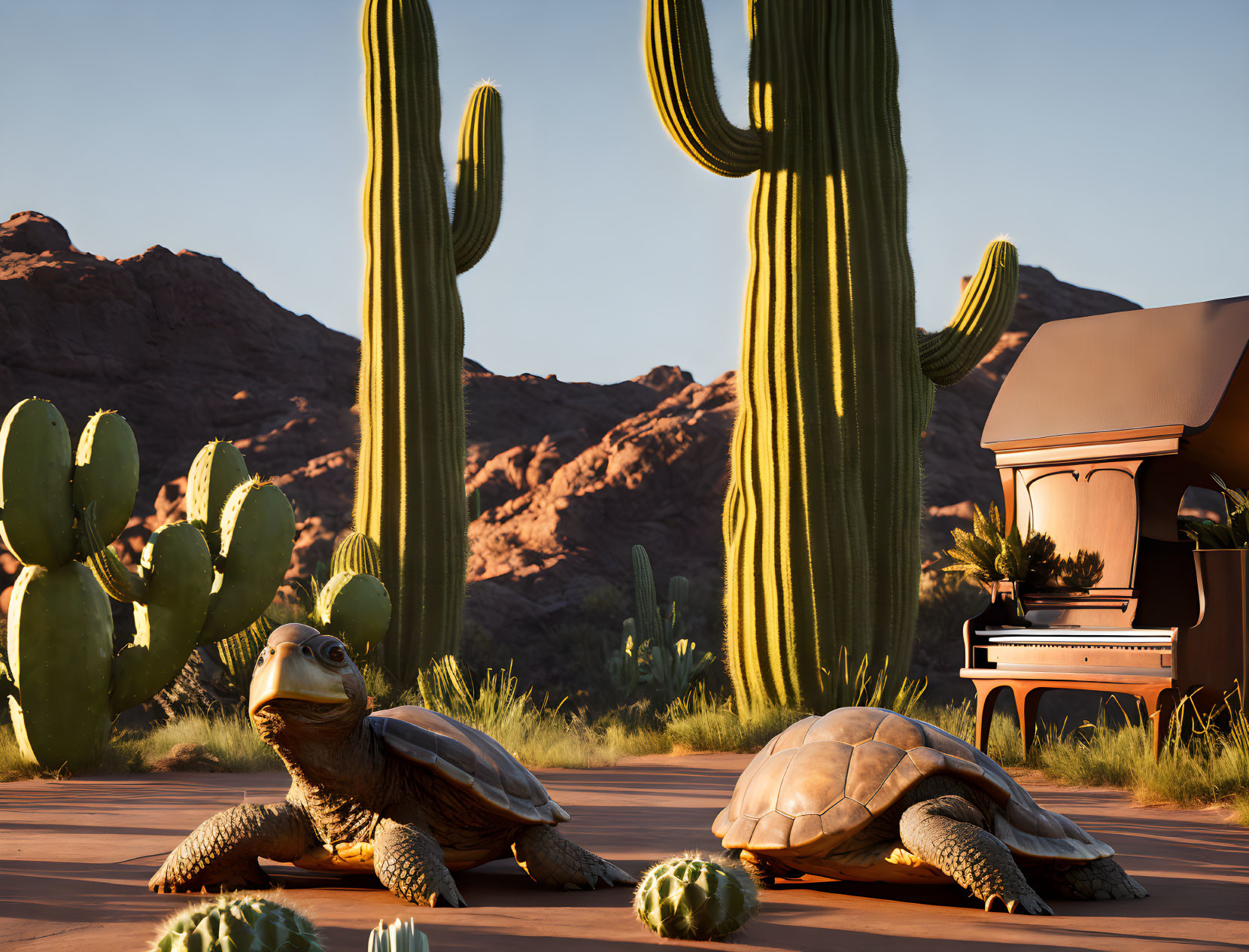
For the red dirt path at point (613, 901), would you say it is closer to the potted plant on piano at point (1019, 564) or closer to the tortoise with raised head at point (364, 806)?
the tortoise with raised head at point (364, 806)

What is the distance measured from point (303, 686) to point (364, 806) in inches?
21.2

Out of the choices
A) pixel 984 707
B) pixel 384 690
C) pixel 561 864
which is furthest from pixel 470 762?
pixel 384 690

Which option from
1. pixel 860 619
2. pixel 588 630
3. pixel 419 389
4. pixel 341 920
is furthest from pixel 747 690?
pixel 588 630

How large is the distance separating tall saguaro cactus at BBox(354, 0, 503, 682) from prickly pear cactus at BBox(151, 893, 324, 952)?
8.34 meters

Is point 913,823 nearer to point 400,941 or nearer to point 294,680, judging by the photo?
point 400,941

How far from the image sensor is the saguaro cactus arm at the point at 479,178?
11.6 meters

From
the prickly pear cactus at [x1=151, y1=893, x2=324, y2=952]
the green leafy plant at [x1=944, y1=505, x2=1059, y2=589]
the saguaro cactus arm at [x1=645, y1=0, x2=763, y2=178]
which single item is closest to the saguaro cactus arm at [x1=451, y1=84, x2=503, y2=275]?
the saguaro cactus arm at [x1=645, y1=0, x2=763, y2=178]

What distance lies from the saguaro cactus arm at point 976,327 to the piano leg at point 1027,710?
361 cm

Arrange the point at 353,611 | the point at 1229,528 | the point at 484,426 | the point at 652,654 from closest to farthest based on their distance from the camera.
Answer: the point at 1229,528 → the point at 353,611 → the point at 652,654 → the point at 484,426

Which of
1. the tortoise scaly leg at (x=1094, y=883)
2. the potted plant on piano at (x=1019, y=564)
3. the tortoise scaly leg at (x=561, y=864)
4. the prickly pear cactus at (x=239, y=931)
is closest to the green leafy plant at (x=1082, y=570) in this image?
the potted plant on piano at (x=1019, y=564)

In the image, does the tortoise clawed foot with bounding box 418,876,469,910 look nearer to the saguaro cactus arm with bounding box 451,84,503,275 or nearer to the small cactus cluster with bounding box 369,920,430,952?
the small cactus cluster with bounding box 369,920,430,952

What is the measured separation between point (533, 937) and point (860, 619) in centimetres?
665

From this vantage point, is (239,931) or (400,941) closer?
(400,941)

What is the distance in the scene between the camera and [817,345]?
9250 mm
